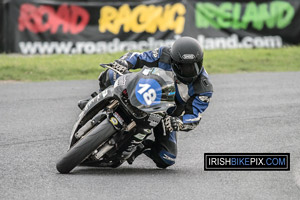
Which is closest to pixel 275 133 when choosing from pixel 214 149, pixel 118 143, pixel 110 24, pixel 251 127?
pixel 251 127

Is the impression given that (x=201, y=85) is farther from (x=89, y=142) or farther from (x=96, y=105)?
(x=89, y=142)

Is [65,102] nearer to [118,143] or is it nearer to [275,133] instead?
[275,133]

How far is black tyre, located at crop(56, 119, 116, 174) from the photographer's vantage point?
639 cm

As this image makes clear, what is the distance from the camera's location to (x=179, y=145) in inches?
338

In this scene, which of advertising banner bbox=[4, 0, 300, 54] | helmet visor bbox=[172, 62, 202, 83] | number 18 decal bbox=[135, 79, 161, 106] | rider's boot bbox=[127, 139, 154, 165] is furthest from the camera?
advertising banner bbox=[4, 0, 300, 54]

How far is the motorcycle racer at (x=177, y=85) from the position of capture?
676 cm

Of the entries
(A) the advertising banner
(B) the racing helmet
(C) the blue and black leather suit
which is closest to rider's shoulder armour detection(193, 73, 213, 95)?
(C) the blue and black leather suit

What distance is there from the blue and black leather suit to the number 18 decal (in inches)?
22.6

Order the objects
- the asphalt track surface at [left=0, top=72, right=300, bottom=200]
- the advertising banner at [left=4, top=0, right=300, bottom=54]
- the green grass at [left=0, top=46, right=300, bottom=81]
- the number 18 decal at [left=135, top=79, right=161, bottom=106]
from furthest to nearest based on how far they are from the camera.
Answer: the advertising banner at [left=4, top=0, right=300, bottom=54] < the green grass at [left=0, top=46, right=300, bottom=81] < the number 18 decal at [left=135, top=79, right=161, bottom=106] < the asphalt track surface at [left=0, top=72, right=300, bottom=200]

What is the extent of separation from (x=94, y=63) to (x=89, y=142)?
10.2 m

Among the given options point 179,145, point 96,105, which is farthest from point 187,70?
point 179,145

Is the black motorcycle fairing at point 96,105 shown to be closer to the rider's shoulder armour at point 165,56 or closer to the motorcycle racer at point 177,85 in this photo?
the motorcycle racer at point 177,85

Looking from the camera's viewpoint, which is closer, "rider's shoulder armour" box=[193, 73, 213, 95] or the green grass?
"rider's shoulder armour" box=[193, 73, 213, 95]

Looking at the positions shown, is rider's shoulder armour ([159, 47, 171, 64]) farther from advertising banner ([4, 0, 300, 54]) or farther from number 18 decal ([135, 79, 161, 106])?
advertising banner ([4, 0, 300, 54])
